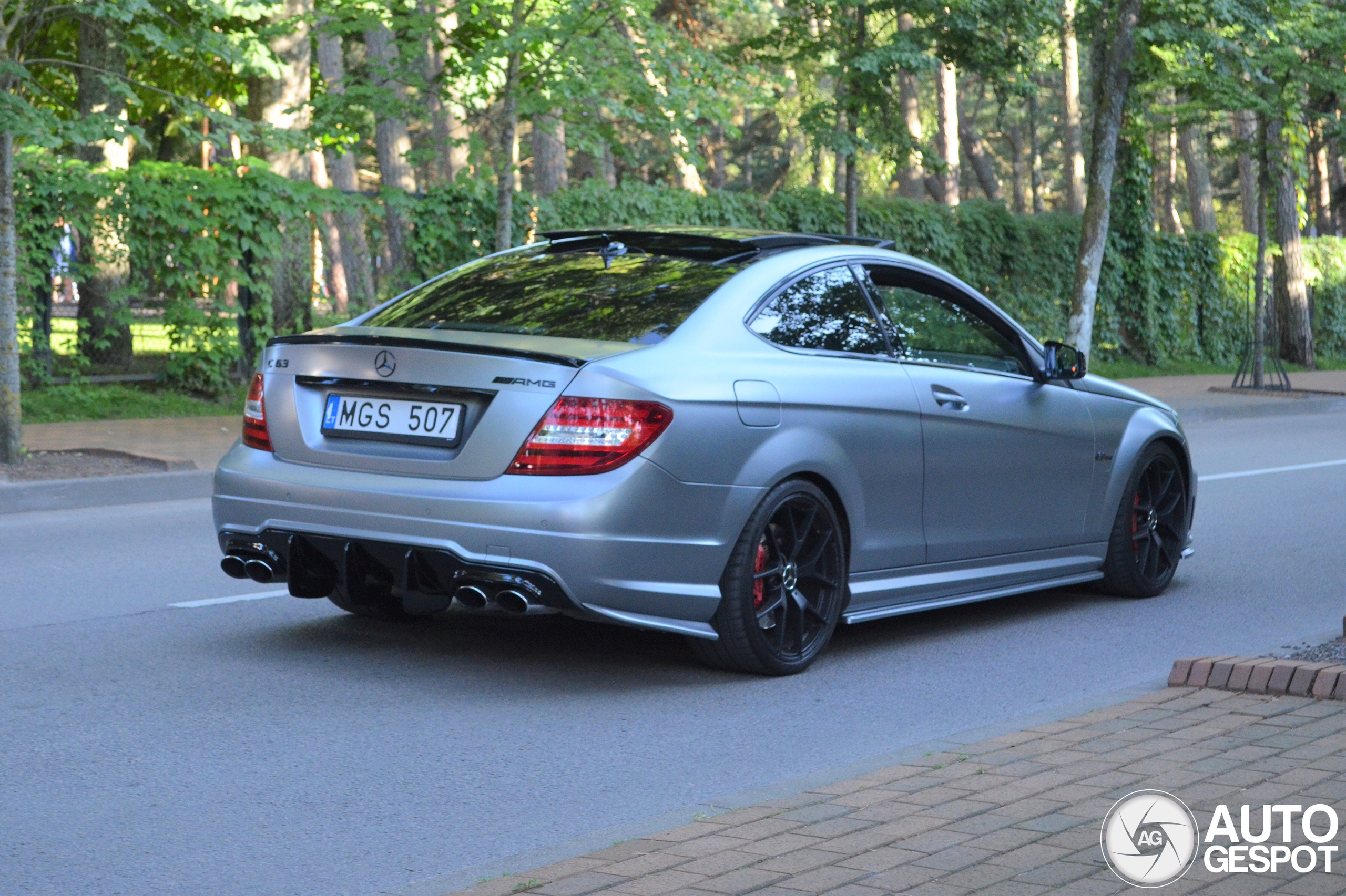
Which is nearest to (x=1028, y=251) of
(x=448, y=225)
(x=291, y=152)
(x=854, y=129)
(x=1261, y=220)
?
(x=1261, y=220)

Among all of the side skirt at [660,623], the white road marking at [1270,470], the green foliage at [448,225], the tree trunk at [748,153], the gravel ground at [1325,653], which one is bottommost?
the gravel ground at [1325,653]

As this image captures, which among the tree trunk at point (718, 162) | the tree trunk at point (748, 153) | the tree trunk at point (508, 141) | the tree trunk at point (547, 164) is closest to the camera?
the tree trunk at point (508, 141)

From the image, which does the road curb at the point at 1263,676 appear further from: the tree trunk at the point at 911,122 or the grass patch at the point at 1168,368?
the tree trunk at the point at 911,122

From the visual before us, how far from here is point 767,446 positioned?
5.99 meters

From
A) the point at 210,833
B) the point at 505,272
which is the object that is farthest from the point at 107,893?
the point at 505,272

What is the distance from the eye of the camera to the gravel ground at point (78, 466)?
1152 cm

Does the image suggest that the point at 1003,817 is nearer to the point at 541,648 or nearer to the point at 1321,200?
the point at 541,648

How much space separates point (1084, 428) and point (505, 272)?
2793 mm

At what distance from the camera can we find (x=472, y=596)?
18.5 feet

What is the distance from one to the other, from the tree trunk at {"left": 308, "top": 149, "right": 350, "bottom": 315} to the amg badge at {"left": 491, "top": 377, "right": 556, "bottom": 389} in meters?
8.91

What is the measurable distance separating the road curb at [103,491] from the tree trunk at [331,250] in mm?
3416

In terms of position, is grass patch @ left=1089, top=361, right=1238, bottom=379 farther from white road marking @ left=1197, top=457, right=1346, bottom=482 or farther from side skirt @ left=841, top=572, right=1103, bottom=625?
side skirt @ left=841, top=572, right=1103, bottom=625

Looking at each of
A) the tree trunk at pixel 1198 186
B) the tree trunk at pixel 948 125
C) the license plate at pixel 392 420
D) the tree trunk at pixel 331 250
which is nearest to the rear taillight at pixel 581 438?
the license plate at pixel 392 420

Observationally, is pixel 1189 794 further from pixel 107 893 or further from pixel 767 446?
pixel 107 893
